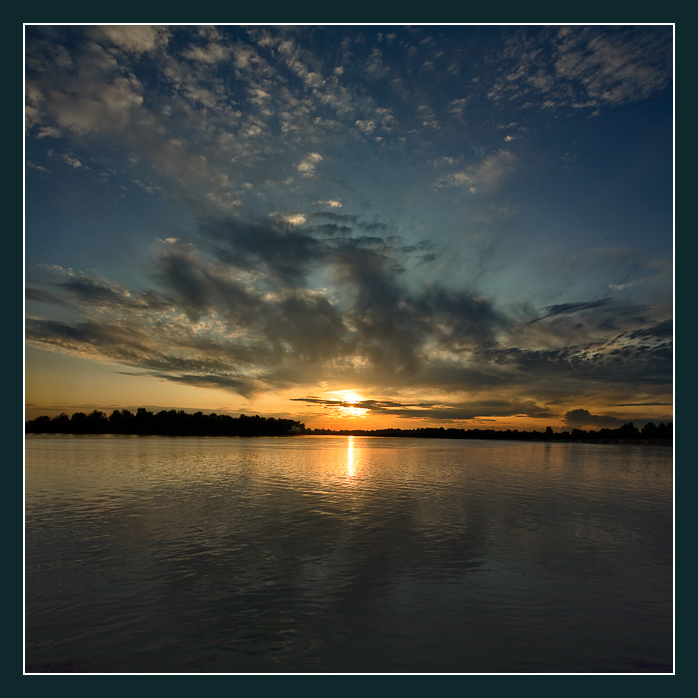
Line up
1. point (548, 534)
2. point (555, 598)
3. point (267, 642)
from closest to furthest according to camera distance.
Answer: point (267, 642), point (555, 598), point (548, 534)

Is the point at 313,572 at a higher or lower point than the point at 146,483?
higher

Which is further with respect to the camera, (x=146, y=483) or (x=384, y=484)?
(x=384, y=484)

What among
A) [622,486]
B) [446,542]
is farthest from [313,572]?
[622,486]

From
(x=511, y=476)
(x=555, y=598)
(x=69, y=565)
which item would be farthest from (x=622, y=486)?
(x=69, y=565)

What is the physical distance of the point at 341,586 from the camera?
1606 cm

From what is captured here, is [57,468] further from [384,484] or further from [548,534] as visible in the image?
[548,534]

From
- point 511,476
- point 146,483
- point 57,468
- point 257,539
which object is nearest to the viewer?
point 257,539

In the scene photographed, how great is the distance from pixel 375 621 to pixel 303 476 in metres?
38.9

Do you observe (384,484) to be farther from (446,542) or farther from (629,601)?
(629,601)

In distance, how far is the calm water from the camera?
11.9 m

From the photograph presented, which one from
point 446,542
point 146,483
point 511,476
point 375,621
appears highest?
point 375,621

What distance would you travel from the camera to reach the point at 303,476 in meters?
51.1

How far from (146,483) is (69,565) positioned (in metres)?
24.6

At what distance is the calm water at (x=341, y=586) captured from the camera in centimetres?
1188
